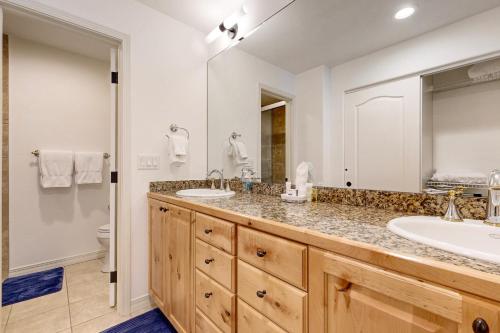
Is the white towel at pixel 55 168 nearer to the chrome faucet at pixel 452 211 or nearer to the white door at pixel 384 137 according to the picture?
the white door at pixel 384 137

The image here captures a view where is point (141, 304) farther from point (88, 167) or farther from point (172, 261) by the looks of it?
point (88, 167)

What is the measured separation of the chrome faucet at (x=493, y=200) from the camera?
2.40 ft

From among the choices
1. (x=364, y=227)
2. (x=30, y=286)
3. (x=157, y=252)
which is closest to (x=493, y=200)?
(x=364, y=227)

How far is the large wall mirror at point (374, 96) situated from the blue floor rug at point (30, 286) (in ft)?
6.49

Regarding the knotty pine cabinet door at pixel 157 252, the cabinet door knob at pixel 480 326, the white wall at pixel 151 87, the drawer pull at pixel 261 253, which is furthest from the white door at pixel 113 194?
the cabinet door knob at pixel 480 326

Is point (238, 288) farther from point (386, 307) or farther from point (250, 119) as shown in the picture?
point (250, 119)

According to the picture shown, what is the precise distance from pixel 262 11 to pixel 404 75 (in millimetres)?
1123

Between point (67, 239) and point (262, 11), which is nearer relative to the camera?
point (262, 11)

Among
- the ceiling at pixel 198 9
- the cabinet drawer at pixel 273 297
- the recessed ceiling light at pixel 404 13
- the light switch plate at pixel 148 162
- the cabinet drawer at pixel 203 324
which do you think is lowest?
the cabinet drawer at pixel 203 324

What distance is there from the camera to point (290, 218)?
0.86 meters

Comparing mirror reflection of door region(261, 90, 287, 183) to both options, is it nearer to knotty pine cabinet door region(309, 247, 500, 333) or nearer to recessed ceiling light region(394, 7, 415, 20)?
recessed ceiling light region(394, 7, 415, 20)

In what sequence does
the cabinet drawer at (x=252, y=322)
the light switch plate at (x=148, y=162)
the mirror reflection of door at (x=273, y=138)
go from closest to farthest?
the cabinet drawer at (x=252, y=322) < the mirror reflection of door at (x=273, y=138) < the light switch plate at (x=148, y=162)

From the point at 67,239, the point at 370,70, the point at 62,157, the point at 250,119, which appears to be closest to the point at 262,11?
the point at 250,119

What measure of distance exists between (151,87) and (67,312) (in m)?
1.74
